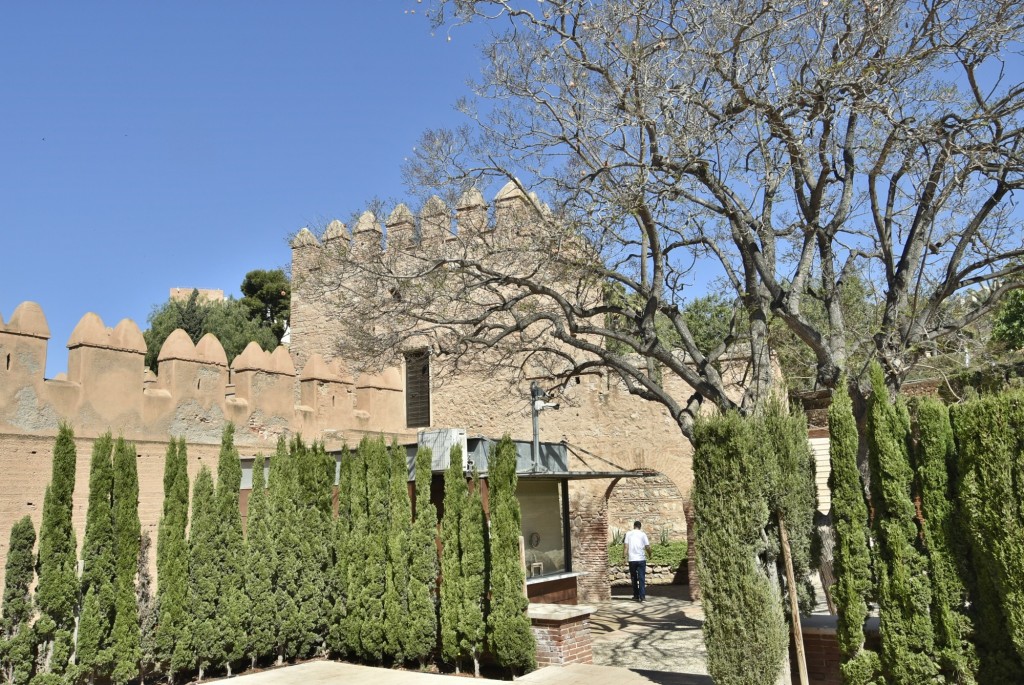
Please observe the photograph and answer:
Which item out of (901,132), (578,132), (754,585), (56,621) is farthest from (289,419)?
(901,132)

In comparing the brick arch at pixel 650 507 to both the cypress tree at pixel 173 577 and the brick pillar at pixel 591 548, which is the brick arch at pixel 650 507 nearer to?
the brick pillar at pixel 591 548

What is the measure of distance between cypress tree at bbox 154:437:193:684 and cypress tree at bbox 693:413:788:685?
5.67 m

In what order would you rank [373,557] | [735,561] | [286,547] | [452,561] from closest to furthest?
1. [735,561]
2. [452,561]
3. [373,557]
4. [286,547]

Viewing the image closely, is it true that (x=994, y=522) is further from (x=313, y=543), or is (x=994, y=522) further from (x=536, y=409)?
(x=536, y=409)

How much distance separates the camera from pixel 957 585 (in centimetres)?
620

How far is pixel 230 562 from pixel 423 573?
2240 mm

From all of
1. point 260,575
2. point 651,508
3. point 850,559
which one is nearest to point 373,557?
point 260,575

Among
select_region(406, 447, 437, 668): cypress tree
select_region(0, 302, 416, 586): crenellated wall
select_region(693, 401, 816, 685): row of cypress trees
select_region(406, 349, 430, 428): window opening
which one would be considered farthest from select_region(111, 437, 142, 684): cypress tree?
select_region(406, 349, 430, 428): window opening

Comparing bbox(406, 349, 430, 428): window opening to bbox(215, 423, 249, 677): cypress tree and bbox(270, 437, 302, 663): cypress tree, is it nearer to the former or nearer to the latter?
bbox(270, 437, 302, 663): cypress tree

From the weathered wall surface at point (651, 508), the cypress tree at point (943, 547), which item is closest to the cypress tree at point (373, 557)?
the cypress tree at point (943, 547)

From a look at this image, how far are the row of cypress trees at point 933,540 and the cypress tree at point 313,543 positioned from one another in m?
6.34

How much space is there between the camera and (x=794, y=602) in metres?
7.18

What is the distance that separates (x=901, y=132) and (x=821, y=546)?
4991 mm

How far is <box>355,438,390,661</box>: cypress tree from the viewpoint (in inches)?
399
